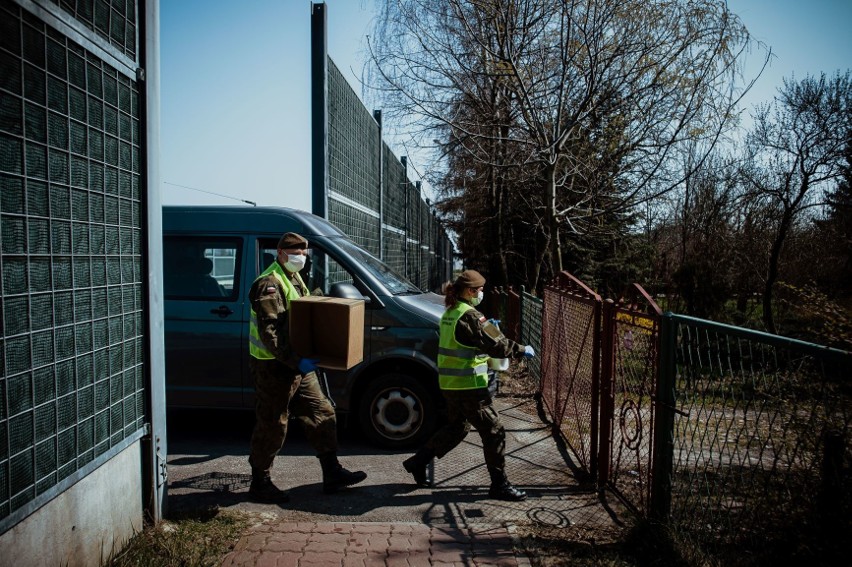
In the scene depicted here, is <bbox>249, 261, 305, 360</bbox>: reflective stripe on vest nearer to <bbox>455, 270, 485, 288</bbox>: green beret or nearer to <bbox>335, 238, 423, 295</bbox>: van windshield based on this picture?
<bbox>455, 270, 485, 288</bbox>: green beret

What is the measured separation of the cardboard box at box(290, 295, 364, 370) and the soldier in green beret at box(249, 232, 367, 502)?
0.08 metres

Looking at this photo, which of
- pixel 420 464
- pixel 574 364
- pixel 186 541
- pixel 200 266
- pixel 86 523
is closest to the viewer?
pixel 86 523

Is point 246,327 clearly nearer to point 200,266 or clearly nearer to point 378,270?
point 200,266

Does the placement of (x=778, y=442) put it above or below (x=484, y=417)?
above

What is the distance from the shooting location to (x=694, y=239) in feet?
60.6

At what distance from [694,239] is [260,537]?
57.2 feet

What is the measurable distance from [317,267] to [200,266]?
1113mm

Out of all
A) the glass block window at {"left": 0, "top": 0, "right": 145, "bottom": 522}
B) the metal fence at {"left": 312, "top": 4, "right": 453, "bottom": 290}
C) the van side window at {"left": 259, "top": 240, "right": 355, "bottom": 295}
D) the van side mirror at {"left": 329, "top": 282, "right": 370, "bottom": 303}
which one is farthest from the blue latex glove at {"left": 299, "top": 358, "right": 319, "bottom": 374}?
the metal fence at {"left": 312, "top": 4, "right": 453, "bottom": 290}

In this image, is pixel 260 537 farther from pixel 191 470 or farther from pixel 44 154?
pixel 44 154

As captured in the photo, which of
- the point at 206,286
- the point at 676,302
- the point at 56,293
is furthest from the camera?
the point at 676,302

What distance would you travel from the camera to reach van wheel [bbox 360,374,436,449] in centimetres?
574

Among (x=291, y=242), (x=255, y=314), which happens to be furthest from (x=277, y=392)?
→ (x=291, y=242)

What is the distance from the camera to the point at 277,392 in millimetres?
4469

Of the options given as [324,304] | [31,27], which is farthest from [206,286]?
[31,27]
